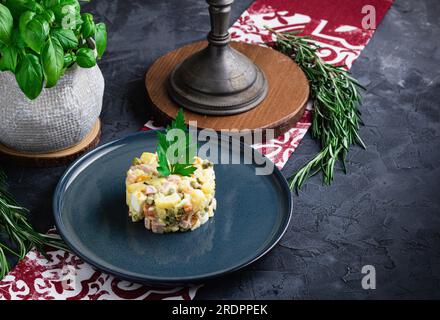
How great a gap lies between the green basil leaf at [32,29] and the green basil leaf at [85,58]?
0.14 metres

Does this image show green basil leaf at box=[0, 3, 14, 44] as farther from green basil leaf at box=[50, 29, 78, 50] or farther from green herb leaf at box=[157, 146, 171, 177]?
green herb leaf at box=[157, 146, 171, 177]

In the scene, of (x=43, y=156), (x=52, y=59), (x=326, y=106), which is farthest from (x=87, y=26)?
(x=326, y=106)

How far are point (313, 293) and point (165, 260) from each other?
317 millimetres

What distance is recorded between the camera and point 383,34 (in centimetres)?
238

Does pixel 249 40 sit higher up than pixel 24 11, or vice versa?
pixel 24 11

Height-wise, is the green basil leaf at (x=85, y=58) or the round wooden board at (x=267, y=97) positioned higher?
the green basil leaf at (x=85, y=58)

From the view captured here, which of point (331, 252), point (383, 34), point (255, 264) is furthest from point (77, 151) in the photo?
point (383, 34)

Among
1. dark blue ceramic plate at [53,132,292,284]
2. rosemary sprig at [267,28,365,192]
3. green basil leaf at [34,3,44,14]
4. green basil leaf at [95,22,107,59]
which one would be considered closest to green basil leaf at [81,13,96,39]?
green basil leaf at [95,22,107,59]

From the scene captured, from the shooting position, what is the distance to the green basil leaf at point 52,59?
1536 millimetres

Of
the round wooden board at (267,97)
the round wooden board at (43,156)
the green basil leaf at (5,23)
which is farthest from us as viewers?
the round wooden board at (267,97)

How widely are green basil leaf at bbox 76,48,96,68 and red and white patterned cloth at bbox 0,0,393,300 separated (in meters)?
0.37

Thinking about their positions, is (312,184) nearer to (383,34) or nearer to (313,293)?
(313,293)

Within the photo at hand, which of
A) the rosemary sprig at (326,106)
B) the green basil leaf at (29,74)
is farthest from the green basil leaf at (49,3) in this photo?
the rosemary sprig at (326,106)

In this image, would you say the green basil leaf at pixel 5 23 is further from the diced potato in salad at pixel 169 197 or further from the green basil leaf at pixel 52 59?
the diced potato in salad at pixel 169 197
